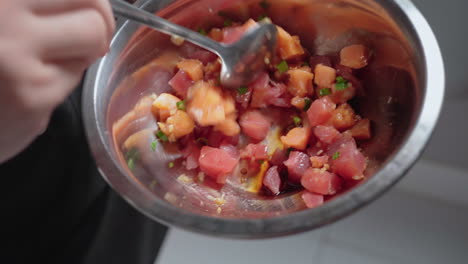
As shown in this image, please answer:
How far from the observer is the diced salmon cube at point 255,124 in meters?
0.75

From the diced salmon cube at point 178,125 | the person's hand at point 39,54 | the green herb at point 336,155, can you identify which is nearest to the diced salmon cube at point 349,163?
the green herb at point 336,155

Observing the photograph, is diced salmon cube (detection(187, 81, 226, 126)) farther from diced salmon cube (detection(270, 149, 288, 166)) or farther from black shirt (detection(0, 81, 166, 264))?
black shirt (detection(0, 81, 166, 264))

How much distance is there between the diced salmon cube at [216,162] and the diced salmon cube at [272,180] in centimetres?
5

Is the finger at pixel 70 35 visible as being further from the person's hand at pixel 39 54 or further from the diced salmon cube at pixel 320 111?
the diced salmon cube at pixel 320 111

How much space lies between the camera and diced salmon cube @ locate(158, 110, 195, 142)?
0.73 metres

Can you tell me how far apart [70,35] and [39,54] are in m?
0.03

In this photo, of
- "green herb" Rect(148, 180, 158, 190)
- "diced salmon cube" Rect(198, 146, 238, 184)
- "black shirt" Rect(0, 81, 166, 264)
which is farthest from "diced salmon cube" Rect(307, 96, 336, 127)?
"black shirt" Rect(0, 81, 166, 264)

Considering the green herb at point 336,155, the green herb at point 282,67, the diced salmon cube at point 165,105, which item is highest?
the green herb at point 282,67

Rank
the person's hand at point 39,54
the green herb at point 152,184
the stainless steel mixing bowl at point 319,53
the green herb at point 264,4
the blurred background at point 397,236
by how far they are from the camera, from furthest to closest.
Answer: the blurred background at point 397,236
the green herb at point 264,4
the green herb at point 152,184
the stainless steel mixing bowl at point 319,53
the person's hand at point 39,54

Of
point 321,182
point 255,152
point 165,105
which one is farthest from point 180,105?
point 321,182

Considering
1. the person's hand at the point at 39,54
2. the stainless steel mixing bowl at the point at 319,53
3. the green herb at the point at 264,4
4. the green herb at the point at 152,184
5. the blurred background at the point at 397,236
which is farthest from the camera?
the blurred background at the point at 397,236

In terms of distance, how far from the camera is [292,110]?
0.77m

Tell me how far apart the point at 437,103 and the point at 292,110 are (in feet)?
0.74

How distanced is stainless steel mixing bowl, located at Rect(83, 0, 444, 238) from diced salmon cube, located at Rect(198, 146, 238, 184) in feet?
0.09
